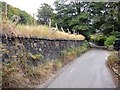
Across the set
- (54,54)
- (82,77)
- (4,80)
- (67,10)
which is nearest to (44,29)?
(54,54)

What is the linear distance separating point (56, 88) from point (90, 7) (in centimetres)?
2648

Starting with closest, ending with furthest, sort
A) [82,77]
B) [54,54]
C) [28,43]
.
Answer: [28,43], [82,77], [54,54]

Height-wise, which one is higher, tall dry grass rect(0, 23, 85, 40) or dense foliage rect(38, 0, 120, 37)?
dense foliage rect(38, 0, 120, 37)

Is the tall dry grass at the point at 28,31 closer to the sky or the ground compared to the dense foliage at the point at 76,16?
closer to the ground

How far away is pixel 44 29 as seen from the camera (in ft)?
34.8

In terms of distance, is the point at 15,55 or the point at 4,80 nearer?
the point at 4,80

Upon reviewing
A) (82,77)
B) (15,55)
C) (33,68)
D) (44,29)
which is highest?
(44,29)

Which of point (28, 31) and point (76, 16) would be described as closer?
point (28, 31)

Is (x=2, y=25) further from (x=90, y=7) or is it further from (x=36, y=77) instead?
(x=90, y=7)

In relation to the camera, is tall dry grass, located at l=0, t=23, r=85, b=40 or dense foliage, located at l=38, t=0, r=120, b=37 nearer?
tall dry grass, located at l=0, t=23, r=85, b=40

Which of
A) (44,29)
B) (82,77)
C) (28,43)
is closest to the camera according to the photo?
(28,43)

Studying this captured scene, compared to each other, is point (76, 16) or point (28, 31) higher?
point (76, 16)

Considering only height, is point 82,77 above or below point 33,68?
below

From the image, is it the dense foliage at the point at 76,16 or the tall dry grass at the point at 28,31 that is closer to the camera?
the tall dry grass at the point at 28,31
